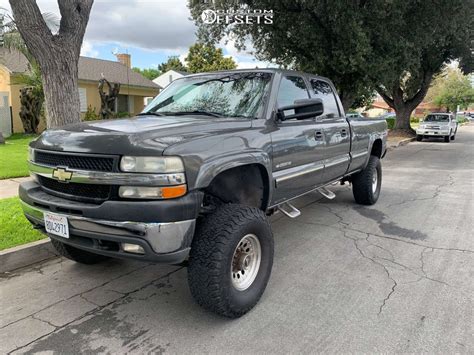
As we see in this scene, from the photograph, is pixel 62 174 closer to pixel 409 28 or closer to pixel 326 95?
pixel 326 95

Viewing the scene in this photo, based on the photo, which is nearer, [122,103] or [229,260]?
[229,260]

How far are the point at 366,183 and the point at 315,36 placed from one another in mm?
8077

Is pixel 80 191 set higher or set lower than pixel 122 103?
lower

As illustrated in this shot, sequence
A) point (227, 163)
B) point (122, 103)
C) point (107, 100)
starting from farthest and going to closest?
point (122, 103) < point (107, 100) < point (227, 163)

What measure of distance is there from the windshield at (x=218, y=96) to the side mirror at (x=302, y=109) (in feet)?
0.75

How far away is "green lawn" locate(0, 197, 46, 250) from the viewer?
4.33m

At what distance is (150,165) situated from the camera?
105 inches

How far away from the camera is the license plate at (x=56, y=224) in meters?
2.90

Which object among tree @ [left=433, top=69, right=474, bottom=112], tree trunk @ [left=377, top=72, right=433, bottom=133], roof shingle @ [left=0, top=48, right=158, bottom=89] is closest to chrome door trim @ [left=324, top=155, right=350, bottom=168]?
roof shingle @ [left=0, top=48, right=158, bottom=89]

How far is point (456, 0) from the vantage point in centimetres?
1271

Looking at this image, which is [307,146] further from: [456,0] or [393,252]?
[456,0]

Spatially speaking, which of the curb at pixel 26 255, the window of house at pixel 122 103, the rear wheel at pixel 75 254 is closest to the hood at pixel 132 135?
the rear wheel at pixel 75 254

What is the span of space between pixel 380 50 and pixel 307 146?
1092cm

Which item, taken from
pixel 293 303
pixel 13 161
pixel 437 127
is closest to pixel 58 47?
pixel 293 303
